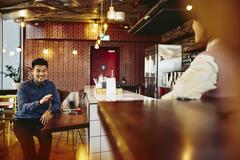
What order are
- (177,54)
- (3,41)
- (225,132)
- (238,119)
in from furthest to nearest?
(3,41) → (177,54) → (238,119) → (225,132)

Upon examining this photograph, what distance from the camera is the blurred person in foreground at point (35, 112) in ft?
9.70

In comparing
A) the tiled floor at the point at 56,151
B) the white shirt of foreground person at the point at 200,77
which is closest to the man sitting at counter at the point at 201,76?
the white shirt of foreground person at the point at 200,77

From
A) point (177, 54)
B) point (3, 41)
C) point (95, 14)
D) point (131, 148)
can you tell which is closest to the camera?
point (131, 148)

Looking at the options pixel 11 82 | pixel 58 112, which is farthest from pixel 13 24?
pixel 58 112

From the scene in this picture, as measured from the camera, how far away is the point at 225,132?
714 mm

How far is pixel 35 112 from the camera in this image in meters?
3.14

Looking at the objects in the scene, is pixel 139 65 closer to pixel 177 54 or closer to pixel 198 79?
pixel 177 54

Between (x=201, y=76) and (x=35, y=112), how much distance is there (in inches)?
89.3

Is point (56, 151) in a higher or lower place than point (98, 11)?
lower

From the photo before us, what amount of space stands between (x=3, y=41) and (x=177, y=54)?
5846mm

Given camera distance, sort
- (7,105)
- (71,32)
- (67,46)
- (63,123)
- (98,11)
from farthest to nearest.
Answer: (67,46)
(71,32)
(98,11)
(7,105)
(63,123)

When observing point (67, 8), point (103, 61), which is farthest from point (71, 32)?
point (67, 8)

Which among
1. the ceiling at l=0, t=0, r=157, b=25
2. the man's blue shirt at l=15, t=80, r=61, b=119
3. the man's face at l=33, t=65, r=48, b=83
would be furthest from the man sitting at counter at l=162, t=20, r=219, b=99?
the ceiling at l=0, t=0, r=157, b=25

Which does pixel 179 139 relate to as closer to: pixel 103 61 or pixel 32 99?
pixel 32 99
